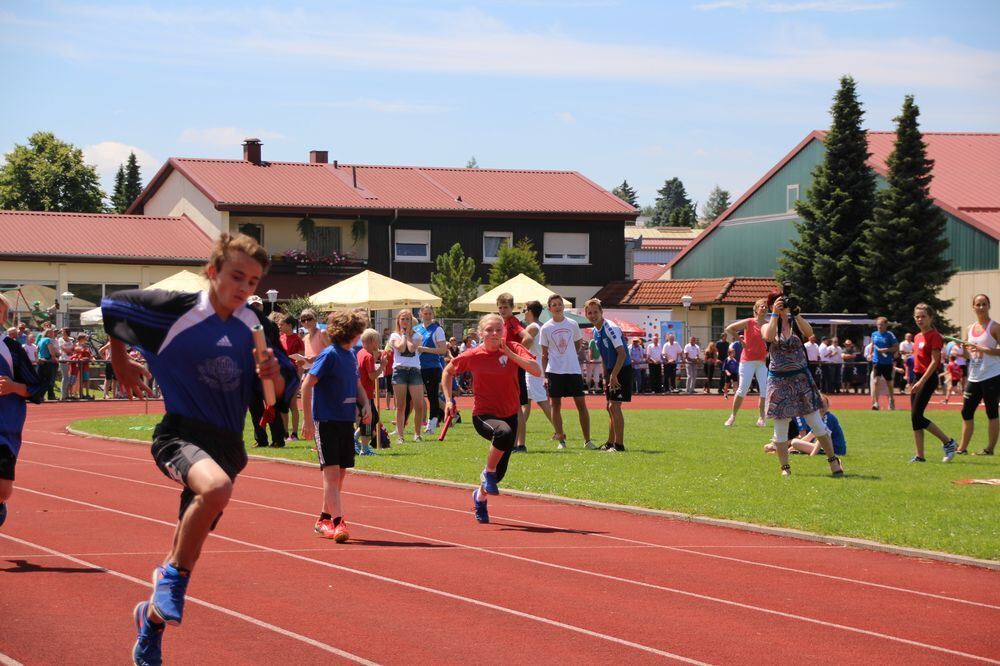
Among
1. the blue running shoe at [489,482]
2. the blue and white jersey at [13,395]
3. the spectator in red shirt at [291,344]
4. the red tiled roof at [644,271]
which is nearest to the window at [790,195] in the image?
the red tiled roof at [644,271]

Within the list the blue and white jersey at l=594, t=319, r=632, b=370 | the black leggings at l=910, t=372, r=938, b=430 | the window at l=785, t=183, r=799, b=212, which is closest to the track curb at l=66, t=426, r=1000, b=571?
the blue and white jersey at l=594, t=319, r=632, b=370

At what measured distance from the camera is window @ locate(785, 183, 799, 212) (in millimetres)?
62281

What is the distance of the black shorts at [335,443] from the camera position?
37.1 ft

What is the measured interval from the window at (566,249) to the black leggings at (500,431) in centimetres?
4945

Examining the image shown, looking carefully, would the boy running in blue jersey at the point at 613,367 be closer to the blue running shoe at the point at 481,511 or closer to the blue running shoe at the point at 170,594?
the blue running shoe at the point at 481,511

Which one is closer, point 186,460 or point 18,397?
point 186,460

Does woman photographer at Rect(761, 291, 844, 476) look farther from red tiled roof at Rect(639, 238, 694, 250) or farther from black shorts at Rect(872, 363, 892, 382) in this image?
red tiled roof at Rect(639, 238, 694, 250)

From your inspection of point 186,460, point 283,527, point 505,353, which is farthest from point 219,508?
point 505,353

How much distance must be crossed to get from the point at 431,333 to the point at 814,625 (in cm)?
1374

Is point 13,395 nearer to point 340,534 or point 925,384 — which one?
point 340,534

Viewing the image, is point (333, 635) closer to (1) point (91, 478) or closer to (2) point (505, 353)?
(2) point (505, 353)

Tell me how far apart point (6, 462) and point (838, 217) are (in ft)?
152

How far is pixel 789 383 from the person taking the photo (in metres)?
15.4

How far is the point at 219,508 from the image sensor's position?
6195 mm
